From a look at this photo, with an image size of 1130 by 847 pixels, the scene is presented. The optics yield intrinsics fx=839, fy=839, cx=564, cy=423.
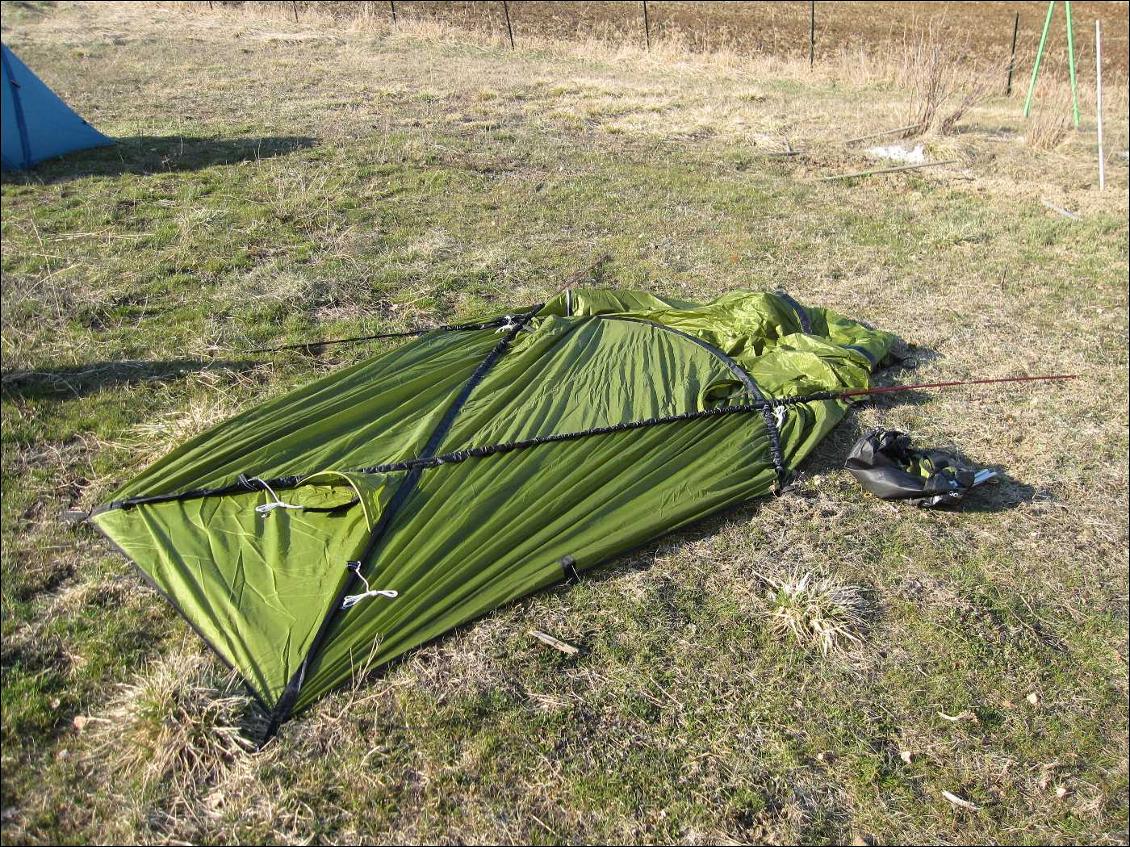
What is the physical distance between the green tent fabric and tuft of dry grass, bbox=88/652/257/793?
Answer: 15cm

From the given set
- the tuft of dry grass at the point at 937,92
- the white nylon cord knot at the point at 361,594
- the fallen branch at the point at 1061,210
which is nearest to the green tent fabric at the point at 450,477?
the white nylon cord knot at the point at 361,594

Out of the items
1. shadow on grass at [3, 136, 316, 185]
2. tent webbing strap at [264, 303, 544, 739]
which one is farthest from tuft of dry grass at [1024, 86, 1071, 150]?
tent webbing strap at [264, 303, 544, 739]

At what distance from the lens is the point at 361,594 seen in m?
3.48

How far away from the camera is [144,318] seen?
5879 millimetres

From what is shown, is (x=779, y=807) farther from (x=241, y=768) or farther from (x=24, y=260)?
(x=24, y=260)

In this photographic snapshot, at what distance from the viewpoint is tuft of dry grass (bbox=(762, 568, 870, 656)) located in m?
3.69

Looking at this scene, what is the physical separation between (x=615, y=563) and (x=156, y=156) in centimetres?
788

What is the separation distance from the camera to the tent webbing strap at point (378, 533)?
3.12 metres

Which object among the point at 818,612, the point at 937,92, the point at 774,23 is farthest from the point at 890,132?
the point at 774,23

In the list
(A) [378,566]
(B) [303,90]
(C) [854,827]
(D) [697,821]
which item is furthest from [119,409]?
(B) [303,90]

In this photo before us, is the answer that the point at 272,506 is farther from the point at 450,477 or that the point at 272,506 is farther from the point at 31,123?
the point at 31,123

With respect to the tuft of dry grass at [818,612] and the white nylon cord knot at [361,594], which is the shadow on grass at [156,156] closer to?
the white nylon cord knot at [361,594]

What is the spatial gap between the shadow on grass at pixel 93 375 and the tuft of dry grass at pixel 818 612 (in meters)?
3.58

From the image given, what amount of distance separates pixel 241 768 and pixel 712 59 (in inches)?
640
